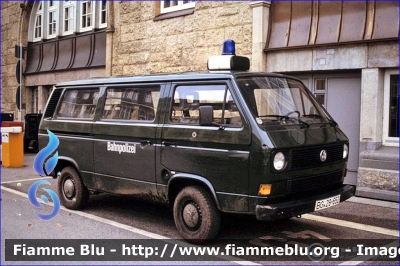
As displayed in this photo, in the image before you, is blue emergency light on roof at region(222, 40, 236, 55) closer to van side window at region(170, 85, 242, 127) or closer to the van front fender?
van side window at region(170, 85, 242, 127)

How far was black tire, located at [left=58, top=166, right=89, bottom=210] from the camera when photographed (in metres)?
7.12

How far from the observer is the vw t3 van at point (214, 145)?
4992mm

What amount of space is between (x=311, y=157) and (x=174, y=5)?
885cm

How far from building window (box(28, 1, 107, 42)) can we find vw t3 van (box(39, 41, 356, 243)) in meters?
10.2

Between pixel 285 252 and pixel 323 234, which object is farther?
pixel 323 234

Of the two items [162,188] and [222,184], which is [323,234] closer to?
[222,184]

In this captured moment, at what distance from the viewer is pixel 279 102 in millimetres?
5641

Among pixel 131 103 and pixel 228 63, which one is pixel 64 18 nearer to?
pixel 131 103

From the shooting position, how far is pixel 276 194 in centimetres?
498

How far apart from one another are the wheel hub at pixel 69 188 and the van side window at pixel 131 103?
132 cm

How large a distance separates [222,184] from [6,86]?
61.1 ft

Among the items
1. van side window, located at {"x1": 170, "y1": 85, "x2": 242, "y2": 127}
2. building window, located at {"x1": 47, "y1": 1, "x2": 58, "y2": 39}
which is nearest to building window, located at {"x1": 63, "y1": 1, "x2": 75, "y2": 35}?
building window, located at {"x1": 47, "y1": 1, "x2": 58, "y2": 39}

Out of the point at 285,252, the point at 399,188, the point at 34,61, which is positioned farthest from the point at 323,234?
the point at 34,61

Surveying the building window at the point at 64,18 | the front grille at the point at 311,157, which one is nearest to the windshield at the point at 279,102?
the front grille at the point at 311,157
